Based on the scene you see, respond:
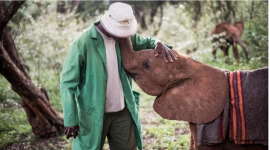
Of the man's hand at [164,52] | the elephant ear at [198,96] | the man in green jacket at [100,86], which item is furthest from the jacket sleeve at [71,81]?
the elephant ear at [198,96]

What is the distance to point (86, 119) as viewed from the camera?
9.53 ft

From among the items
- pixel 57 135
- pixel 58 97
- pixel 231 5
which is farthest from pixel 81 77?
pixel 231 5

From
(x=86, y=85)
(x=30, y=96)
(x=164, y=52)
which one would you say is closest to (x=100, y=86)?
(x=86, y=85)

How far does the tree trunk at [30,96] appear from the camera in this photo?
4336 mm

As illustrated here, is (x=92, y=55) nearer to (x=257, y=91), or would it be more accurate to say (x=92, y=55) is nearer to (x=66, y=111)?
(x=66, y=111)

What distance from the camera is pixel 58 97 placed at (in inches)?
288

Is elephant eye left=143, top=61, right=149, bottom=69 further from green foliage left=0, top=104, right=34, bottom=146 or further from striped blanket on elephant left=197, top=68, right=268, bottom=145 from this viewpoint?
green foliage left=0, top=104, right=34, bottom=146

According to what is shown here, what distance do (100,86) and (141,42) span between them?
650mm

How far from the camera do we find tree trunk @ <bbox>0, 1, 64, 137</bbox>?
4.34 metres

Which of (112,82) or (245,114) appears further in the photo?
(112,82)

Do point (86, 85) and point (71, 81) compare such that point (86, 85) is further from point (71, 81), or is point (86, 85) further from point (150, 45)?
point (150, 45)

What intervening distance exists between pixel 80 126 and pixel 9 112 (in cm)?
330

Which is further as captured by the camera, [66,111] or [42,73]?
[42,73]

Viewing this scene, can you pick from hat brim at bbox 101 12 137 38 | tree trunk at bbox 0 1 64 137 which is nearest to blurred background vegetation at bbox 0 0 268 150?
tree trunk at bbox 0 1 64 137
